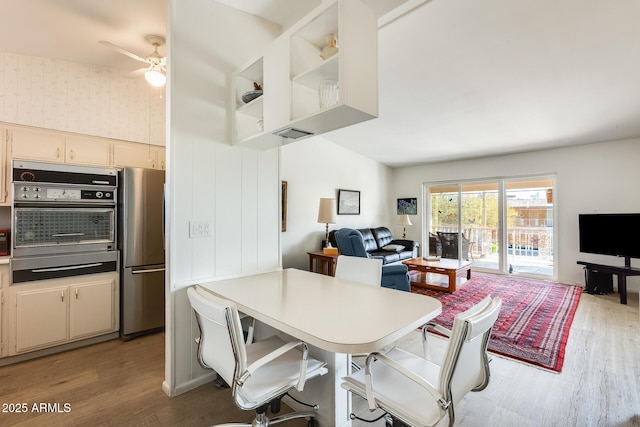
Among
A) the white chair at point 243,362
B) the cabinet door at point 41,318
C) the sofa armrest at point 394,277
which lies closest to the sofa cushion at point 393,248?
the sofa armrest at point 394,277

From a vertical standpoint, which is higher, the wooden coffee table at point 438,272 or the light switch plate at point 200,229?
the light switch plate at point 200,229

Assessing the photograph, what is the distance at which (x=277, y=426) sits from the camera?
1776 millimetres

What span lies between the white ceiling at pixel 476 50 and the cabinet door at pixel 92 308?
2.33m

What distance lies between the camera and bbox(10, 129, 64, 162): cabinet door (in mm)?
2754

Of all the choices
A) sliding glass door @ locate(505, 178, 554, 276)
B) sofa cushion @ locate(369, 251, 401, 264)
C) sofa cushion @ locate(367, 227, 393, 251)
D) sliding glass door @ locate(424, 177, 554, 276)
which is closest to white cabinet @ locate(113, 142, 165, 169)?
sofa cushion @ locate(369, 251, 401, 264)

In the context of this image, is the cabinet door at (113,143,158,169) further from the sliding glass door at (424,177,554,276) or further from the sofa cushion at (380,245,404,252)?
the sliding glass door at (424,177,554,276)

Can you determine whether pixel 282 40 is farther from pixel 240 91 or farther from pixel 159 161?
pixel 159 161

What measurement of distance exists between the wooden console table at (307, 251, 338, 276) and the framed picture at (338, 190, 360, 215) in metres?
1.36

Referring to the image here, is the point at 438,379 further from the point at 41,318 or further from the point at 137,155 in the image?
the point at 137,155

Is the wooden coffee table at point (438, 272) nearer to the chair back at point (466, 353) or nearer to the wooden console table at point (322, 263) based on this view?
the wooden console table at point (322, 263)

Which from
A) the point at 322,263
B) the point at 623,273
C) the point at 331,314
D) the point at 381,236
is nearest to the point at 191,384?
the point at 331,314

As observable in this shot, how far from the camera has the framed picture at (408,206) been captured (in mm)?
7141

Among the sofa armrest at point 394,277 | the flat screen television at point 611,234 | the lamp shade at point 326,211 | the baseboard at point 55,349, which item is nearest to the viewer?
the baseboard at point 55,349

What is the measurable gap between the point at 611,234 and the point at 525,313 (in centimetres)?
213
